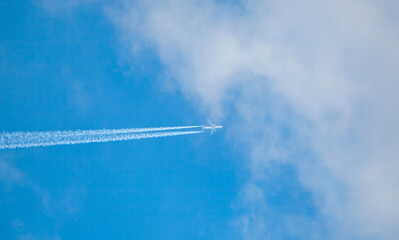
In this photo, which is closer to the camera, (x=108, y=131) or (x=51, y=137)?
(x=51, y=137)

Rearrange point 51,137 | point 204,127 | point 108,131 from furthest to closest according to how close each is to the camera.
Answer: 1. point 204,127
2. point 108,131
3. point 51,137

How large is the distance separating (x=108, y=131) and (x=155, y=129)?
10443 millimetres

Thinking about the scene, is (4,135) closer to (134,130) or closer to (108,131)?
(108,131)

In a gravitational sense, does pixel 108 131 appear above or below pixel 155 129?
below

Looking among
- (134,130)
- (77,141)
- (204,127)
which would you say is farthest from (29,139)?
(204,127)

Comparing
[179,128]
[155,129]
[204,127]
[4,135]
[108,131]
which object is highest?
[204,127]

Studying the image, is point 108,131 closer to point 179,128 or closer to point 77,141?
point 77,141

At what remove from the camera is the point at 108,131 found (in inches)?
2264

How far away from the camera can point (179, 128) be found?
73.2 meters

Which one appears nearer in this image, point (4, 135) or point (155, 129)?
point (4, 135)

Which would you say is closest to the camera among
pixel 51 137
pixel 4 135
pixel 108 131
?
pixel 4 135

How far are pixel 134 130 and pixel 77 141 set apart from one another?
11.6 m

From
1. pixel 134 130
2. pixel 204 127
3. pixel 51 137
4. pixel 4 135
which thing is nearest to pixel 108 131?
pixel 134 130

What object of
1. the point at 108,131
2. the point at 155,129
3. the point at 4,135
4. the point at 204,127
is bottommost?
the point at 4,135
